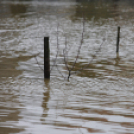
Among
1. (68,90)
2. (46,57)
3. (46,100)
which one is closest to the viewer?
(46,100)

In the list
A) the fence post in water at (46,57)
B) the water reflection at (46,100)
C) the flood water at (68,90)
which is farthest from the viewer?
the fence post in water at (46,57)

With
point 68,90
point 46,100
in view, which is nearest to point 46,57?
point 68,90

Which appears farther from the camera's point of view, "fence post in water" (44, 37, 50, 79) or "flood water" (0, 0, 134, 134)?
"fence post in water" (44, 37, 50, 79)

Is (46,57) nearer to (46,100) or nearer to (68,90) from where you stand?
(68,90)

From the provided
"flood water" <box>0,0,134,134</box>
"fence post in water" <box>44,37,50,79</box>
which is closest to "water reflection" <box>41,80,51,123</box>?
"flood water" <box>0,0,134,134</box>

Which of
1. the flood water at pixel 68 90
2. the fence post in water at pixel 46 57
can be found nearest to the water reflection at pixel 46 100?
the flood water at pixel 68 90

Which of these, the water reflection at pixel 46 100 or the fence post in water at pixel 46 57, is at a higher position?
the fence post in water at pixel 46 57

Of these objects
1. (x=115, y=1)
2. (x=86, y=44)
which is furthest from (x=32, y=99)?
(x=115, y=1)

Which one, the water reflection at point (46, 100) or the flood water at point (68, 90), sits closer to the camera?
the flood water at point (68, 90)

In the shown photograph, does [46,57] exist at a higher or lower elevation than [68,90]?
higher

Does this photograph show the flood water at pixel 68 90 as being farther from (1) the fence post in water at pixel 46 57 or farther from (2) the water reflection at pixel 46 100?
(1) the fence post in water at pixel 46 57

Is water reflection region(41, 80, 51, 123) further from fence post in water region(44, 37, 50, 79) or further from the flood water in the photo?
fence post in water region(44, 37, 50, 79)

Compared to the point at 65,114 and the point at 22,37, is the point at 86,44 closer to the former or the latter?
the point at 22,37

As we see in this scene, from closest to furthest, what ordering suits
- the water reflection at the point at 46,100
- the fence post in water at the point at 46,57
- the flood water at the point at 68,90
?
the flood water at the point at 68,90, the water reflection at the point at 46,100, the fence post in water at the point at 46,57
